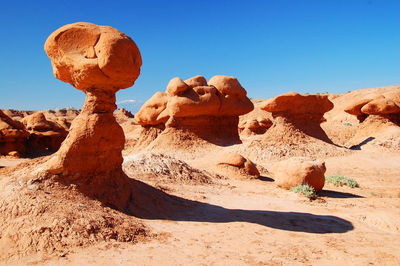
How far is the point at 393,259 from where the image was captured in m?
4.03

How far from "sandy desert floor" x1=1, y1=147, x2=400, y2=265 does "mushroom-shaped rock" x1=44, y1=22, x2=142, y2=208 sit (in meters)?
1.15

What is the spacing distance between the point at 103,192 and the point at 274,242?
2.79 meters

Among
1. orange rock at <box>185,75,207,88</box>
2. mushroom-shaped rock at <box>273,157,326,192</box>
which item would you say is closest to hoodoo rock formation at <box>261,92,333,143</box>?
orange rock at <box>185,75,207,88</box>

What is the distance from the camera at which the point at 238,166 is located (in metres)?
10.8

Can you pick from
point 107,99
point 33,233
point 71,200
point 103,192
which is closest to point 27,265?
point 33,233

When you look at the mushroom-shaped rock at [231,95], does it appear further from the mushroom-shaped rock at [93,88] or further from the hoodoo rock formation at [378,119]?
the mushroom-shaped rock at [93,88]

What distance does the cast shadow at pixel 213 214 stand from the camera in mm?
5320

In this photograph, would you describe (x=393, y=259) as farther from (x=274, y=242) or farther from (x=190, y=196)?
(x=190, y=196)

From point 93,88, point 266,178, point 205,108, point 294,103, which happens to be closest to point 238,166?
point 266,178

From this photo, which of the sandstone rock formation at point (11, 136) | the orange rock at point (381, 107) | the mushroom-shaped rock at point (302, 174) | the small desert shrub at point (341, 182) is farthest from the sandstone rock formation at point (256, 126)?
the mushroom-shaped rock at point (302, 174)

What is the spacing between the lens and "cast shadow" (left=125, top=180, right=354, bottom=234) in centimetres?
532

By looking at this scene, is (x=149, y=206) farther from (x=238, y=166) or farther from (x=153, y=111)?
(x=153, y=111)

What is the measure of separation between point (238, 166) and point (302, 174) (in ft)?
9.07

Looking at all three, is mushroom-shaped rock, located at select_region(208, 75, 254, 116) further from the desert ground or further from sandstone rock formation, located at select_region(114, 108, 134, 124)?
sandstone rock formation, located at select_region(114, 108, 134, 124)
